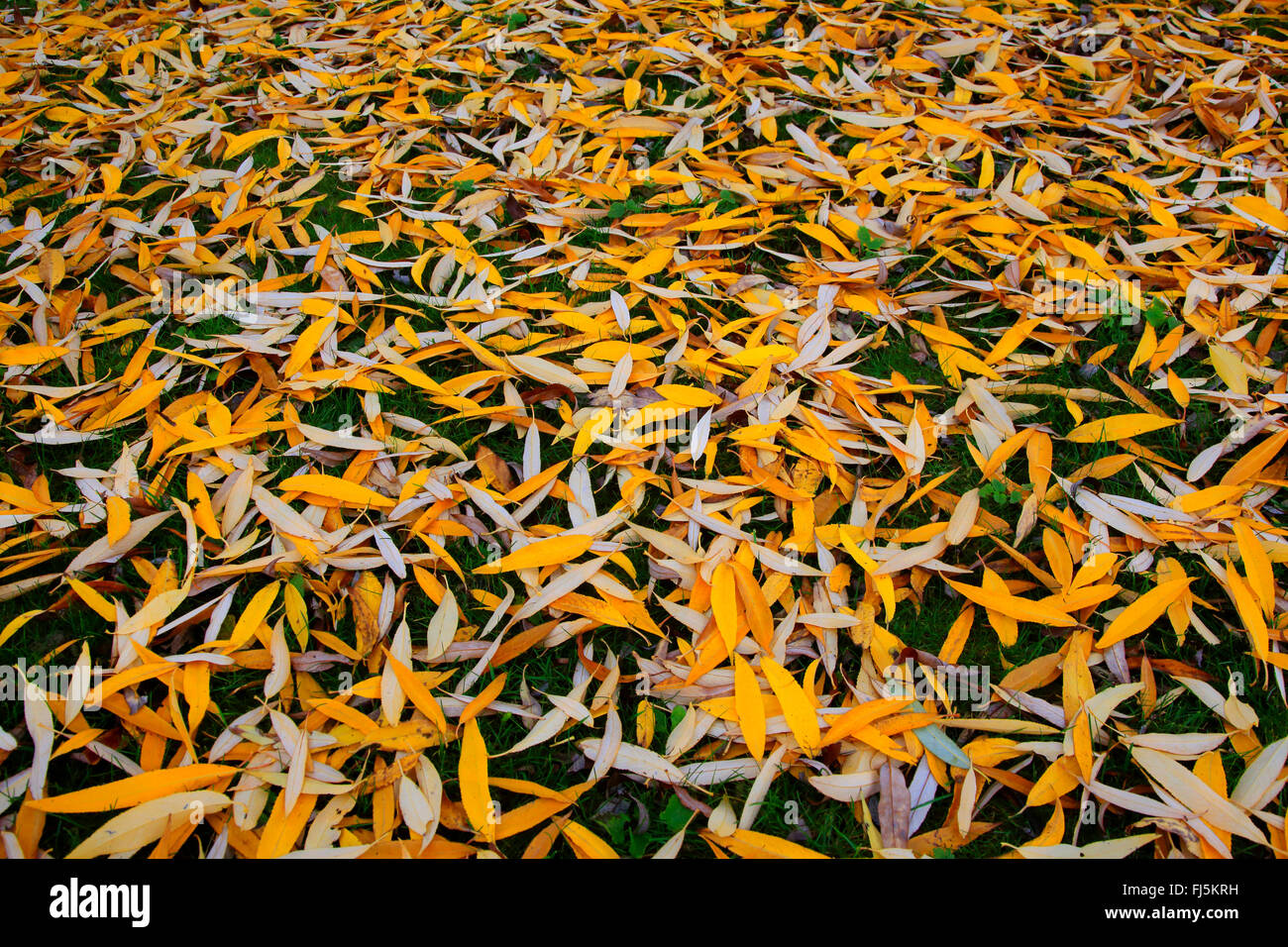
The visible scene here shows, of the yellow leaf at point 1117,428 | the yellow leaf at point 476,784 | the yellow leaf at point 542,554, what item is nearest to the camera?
the yellow leaf at point 476,784

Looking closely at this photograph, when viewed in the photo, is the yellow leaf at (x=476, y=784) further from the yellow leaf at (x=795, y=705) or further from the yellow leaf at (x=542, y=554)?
the yellow leaf at (x=795, y=705)

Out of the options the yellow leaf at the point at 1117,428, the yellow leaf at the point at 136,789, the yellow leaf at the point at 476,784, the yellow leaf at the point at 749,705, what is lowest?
the yellow leaf at the point at 136,789

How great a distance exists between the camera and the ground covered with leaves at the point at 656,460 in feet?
4.66

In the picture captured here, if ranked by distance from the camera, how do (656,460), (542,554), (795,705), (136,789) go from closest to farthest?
(136,789) → (795,705) → (542,554) → (656,460)

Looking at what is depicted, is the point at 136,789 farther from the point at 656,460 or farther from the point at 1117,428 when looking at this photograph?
the point at 1117,428

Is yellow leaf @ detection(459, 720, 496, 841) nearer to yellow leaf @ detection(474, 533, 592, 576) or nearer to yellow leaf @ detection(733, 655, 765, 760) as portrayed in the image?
yellow leaf @ detection(474, 533, 592, 576)

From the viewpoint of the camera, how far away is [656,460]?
6.03 feet

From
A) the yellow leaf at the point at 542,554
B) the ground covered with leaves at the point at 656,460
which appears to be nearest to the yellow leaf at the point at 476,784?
the ground covered with leaves at the point at 656,460

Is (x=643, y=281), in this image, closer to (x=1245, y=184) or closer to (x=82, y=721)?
(x=82, y=721)

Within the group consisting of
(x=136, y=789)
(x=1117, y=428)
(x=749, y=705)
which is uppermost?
(x=1117, y=428)

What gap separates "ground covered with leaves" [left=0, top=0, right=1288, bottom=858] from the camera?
1.42 metres

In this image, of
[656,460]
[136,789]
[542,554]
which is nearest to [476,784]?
[542,554]
